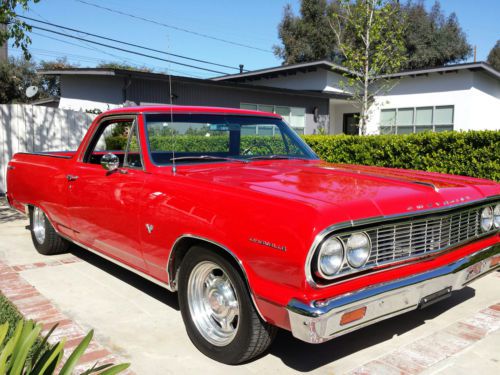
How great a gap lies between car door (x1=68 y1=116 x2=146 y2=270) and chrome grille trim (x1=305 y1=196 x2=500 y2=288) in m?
1.70

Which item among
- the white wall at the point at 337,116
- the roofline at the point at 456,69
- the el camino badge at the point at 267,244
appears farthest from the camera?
the white wall at the point at 337,116

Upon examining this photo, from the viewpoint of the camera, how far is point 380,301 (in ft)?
8.53

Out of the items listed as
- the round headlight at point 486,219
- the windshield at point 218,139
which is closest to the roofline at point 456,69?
the windshield at point 218,139

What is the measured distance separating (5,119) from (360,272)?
9.94 metres

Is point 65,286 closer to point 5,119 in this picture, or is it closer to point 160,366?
point 160,366

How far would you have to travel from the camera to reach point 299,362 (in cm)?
314

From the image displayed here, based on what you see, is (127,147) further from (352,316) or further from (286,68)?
(286,68)

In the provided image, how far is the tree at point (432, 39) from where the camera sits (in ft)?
120

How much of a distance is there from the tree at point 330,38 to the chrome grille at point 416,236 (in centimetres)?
3408

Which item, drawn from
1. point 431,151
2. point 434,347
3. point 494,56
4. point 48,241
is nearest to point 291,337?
point 434,347

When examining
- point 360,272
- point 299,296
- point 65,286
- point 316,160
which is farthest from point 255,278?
point 65,286

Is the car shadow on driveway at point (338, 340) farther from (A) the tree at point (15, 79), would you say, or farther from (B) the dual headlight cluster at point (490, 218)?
(A) the tree at point (15, 79)

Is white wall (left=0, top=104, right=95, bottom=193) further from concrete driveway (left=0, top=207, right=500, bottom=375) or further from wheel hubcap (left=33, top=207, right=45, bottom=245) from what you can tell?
concrete driveway (left=0, top=207, right=500, bottom=375)

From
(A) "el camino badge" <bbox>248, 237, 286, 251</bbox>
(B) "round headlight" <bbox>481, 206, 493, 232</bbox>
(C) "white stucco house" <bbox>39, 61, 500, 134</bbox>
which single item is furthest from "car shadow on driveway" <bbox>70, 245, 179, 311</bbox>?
(C) "white stucco house" <bbox>39, 61, 500, 134</bbox>
